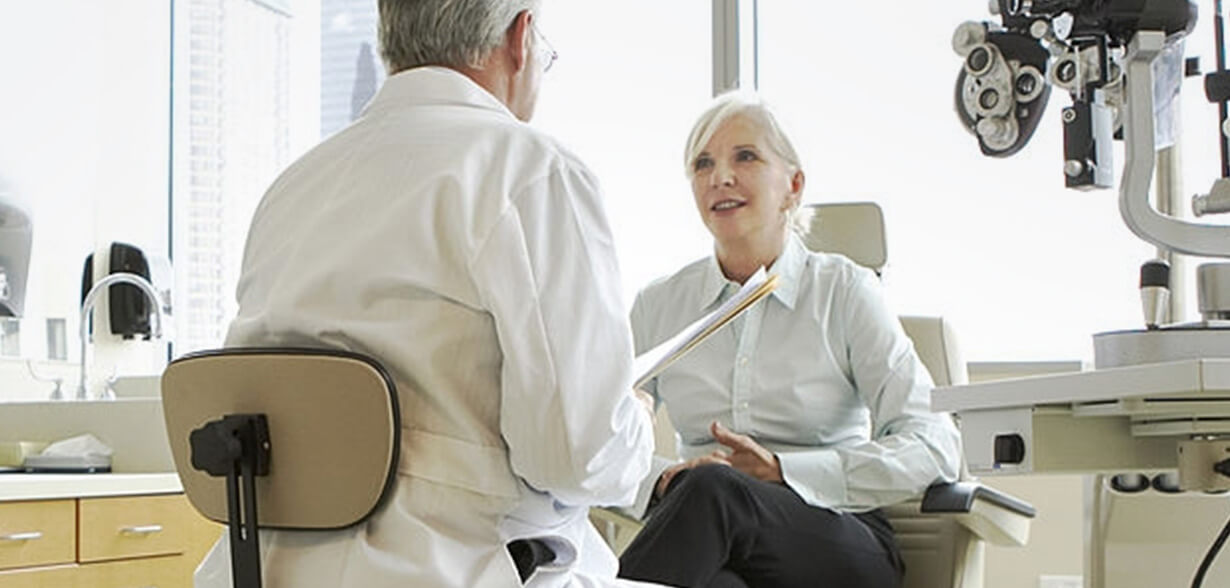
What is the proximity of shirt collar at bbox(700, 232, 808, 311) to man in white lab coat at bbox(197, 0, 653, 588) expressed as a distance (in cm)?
124

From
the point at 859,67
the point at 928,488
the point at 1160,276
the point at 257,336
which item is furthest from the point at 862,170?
the point at 257,336

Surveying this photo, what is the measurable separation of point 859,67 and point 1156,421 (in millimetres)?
2584

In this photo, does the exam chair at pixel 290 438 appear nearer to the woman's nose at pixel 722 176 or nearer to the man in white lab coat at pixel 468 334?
the man in white lab coat at pixel 468 334

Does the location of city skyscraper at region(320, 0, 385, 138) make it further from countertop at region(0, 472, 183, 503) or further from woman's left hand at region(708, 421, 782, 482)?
woman's left hand at region(708, 421, 782, 482)

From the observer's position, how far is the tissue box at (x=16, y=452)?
3.29 meters

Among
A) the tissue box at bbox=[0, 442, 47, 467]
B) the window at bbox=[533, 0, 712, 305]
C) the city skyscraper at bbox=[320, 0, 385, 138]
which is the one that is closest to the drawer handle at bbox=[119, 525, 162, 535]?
the tissue box at bbox=[0, 442, 47, 467]

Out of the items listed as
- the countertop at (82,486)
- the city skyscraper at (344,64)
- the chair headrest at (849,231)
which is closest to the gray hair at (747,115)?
the chair headrest at (849,231)

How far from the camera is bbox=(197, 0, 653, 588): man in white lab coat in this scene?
1.46m

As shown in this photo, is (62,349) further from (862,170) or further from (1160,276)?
(1160,276)

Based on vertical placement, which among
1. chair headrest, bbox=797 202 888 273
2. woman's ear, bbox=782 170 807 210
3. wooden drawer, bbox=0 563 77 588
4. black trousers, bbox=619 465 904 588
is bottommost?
wooden drawer, bbox=0 563 77 588

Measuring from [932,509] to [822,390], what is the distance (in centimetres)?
32

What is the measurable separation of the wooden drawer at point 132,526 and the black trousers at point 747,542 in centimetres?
107

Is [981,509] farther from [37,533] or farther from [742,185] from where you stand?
[37,533]

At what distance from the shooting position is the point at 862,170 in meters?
4.13
